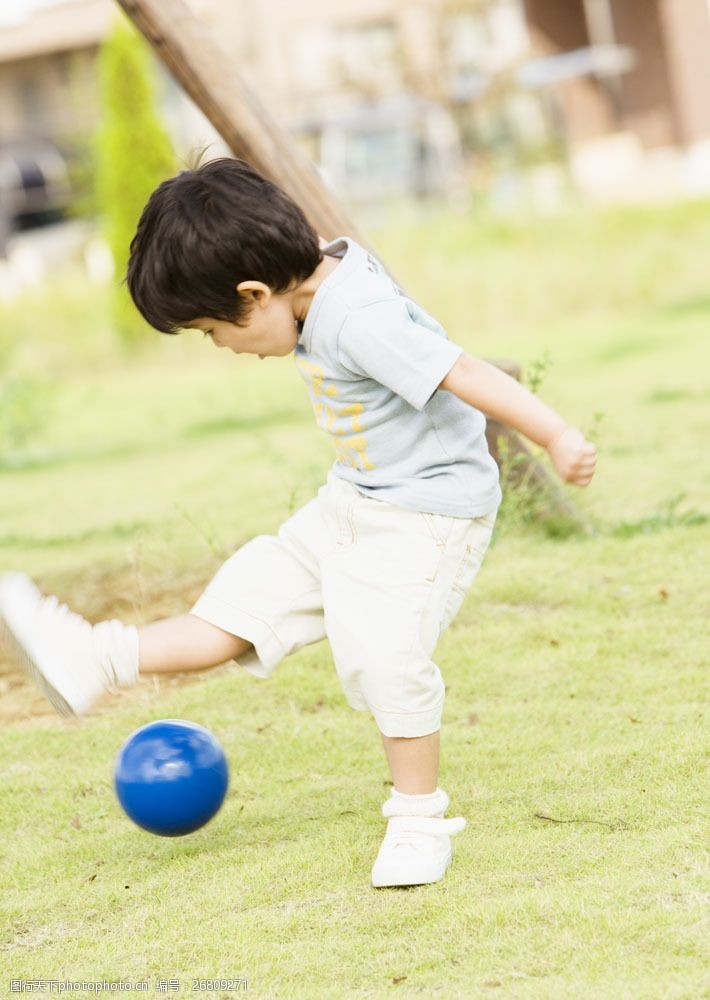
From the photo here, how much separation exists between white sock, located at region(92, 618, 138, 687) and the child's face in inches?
25.5

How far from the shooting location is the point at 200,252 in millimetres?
2742

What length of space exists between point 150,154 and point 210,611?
16350mm

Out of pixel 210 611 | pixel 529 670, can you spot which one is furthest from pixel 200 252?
pixel 529 670

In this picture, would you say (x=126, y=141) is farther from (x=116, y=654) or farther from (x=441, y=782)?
(x=116, y=654)

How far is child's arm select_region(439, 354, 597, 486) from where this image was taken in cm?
271

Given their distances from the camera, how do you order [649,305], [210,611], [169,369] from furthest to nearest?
[169,369], [649,305], [210,611]

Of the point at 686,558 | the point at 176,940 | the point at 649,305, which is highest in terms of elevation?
the point at 176,940

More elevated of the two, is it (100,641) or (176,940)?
(100,641)

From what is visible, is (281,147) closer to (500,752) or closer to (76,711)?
(500,752)

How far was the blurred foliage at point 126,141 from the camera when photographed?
1845cm

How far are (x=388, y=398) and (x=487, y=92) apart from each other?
25.2 meters

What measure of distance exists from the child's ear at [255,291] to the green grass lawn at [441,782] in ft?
3.95

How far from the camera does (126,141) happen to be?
60.9 ft

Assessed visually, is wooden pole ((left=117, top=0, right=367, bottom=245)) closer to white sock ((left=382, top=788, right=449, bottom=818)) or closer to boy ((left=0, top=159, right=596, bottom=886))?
boy ((left=0, top=159, right=596, bottom=886))
